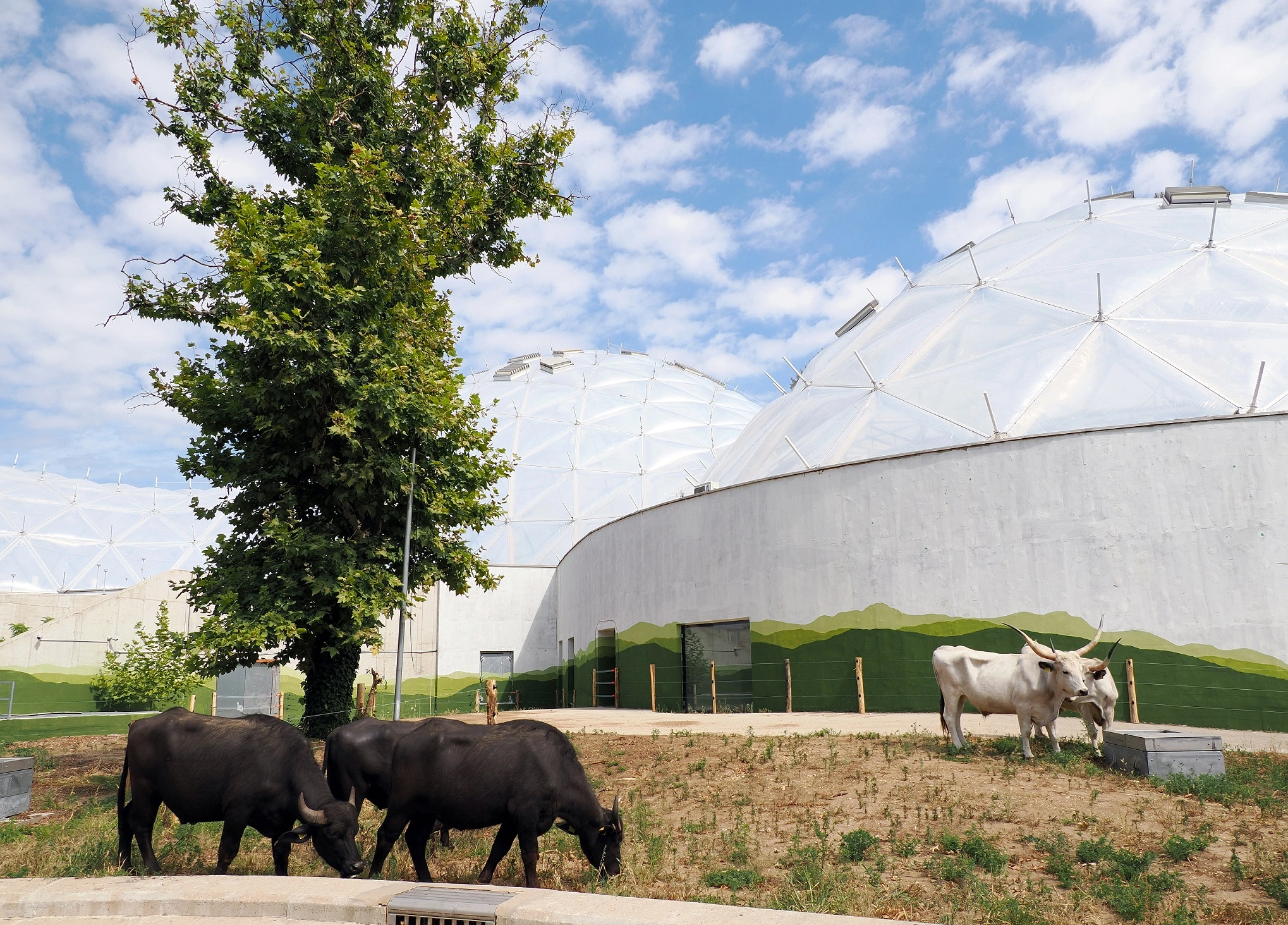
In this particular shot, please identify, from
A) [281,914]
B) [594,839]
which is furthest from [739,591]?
[281,914]

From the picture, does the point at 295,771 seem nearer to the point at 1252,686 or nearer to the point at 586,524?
the point at 1252,686

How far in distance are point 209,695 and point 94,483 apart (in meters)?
28.4

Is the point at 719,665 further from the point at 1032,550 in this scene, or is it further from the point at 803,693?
the point at 1032,550

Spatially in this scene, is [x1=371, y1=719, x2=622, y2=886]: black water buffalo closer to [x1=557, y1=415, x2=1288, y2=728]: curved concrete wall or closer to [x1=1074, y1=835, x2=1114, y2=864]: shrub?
[x1=1074, y1=835, x2=1114, y2=864]: shrub

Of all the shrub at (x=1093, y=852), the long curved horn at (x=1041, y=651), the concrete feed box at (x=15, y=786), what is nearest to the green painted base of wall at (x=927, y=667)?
the long curved horn at (x=1041, y=651)

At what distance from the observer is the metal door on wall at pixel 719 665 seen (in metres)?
24.3

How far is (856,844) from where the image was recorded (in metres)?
8.40

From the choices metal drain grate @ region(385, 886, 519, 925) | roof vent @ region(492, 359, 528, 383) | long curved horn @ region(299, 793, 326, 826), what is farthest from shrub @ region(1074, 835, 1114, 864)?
roof vent @ region(492, 359, 528, 383)

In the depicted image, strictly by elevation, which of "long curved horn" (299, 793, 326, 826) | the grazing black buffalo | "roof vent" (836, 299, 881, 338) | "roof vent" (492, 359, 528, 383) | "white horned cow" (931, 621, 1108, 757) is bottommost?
"long curved horn" (299, 793, 326, 826)

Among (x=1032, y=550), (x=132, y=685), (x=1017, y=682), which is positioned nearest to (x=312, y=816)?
(x=1017, y=682)

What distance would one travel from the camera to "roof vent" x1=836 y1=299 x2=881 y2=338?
112 ft

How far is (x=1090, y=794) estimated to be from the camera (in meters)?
10.4

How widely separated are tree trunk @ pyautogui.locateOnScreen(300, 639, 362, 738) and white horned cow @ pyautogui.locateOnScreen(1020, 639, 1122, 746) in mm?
11776

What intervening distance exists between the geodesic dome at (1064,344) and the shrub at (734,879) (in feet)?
55.7
